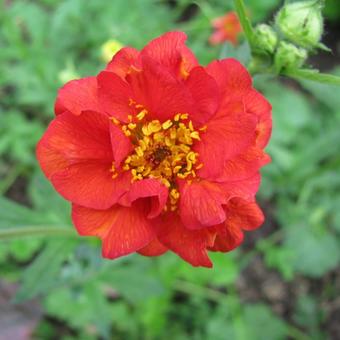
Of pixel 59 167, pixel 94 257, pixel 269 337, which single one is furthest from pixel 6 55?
pixel 269 337

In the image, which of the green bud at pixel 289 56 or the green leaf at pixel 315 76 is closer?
the green leaf at pixel 315 76

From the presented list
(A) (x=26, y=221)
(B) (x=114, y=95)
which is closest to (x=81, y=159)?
(B) (x=114, y=95)

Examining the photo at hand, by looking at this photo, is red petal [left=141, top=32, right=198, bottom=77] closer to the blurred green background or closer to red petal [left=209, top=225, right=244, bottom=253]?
red petal [left=209, top=225, right=244, bottom=253]

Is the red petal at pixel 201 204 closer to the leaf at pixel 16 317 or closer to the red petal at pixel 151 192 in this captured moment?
the red petal at pixel 151 192

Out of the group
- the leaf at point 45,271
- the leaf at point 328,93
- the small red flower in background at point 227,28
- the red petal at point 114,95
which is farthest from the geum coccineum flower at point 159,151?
the leaf at point 328,93

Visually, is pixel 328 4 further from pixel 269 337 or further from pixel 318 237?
pixel 269 337
